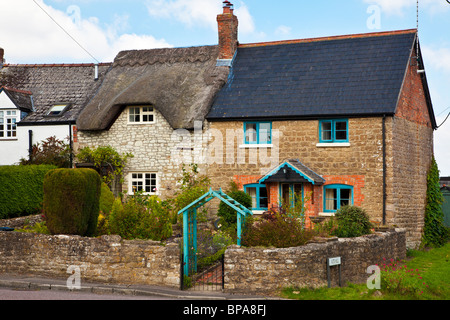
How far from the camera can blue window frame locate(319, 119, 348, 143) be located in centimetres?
2077

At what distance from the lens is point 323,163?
20.8 meters

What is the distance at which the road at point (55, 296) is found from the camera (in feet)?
38.0

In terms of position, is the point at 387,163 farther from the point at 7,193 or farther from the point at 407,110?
the point at 7,193

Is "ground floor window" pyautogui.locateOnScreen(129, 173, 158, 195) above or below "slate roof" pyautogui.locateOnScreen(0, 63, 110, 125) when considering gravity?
below

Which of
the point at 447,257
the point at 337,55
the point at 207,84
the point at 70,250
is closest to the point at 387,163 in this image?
the point at 447,257

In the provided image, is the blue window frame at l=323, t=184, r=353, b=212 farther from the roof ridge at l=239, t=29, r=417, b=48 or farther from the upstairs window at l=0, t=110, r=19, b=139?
the upstairs window at l=0, t=110, r=19, b=139

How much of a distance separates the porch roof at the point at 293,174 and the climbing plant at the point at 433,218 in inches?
246

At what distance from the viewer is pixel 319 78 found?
22188mm

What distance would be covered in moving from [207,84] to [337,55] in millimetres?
5478

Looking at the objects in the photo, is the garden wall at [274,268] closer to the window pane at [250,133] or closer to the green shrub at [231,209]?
the green shrub at [231,209]

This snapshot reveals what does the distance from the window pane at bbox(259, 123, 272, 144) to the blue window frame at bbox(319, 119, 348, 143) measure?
78.0 inches

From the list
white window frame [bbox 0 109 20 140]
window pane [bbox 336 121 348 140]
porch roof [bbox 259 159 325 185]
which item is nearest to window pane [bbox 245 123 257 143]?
porch roof [bbox 259 159 325 185]

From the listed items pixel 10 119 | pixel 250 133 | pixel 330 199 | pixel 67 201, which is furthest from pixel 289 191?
pixel 10 119

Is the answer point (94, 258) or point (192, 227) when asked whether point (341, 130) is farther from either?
point (94, 258)
